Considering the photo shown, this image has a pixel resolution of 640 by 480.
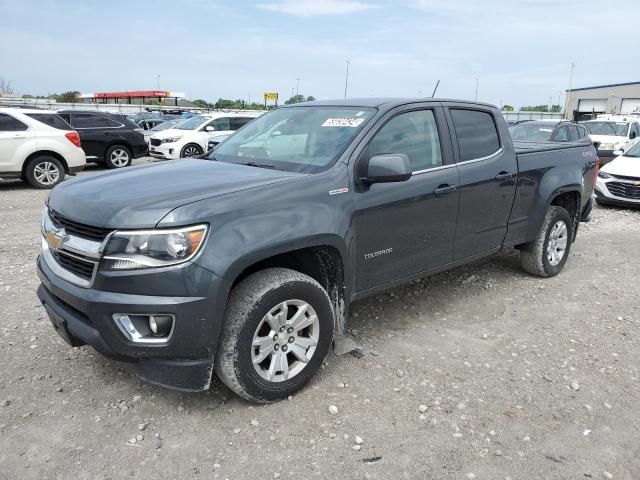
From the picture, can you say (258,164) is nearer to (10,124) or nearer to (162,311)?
(162,311)

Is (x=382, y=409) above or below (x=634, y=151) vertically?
below

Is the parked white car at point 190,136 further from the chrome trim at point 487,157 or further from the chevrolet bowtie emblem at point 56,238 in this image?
the chevrolet bowtie emblem at point 56,238

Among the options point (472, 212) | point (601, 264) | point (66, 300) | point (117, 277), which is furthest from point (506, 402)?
point (601, 264)

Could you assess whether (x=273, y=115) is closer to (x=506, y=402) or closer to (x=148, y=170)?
(x=148, y=170)

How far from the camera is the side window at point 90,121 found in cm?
1354

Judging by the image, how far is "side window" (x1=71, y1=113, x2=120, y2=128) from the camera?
44.4ft

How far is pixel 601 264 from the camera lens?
612cm

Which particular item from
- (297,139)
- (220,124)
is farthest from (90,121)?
(297,139)

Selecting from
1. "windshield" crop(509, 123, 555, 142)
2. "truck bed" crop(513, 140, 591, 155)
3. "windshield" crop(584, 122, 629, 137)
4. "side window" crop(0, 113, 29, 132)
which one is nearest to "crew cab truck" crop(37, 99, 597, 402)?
"truck bed" crop(513, 140, 591, 155)

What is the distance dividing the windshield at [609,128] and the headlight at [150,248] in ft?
56.2

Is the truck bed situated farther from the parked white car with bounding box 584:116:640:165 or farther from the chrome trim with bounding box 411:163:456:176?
the parked white car with bounding box 584:116:640:165

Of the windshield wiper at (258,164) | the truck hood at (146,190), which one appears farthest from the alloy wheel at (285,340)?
the windshield wiper at (258,164)

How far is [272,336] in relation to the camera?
119 inches

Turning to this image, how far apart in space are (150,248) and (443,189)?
2221 mm
